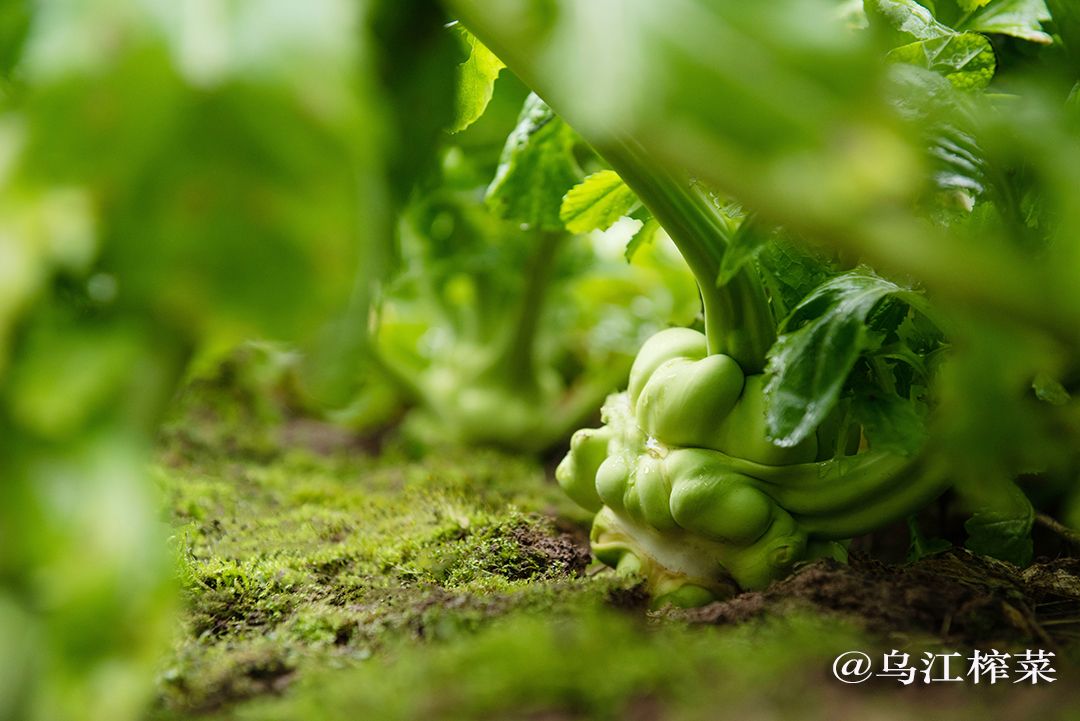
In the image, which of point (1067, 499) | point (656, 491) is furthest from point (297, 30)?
point (1067, 499)

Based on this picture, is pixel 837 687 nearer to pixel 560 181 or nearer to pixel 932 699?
pixel 932 699

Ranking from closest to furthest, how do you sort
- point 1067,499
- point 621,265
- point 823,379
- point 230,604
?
point 823,379 < point 230,604 < point 1067,499 < point 621,265

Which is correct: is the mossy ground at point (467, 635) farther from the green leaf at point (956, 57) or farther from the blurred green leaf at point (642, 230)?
the green leaf at point (956, 57)

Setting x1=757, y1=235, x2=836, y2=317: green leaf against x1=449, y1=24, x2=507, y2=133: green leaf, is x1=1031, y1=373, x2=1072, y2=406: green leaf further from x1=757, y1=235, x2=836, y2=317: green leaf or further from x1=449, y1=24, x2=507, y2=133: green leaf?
x1=449, y1=24, x2=507, y2=133: green leaf

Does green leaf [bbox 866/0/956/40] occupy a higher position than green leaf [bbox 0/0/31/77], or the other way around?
green leaf [bbox 0/0/31/77]

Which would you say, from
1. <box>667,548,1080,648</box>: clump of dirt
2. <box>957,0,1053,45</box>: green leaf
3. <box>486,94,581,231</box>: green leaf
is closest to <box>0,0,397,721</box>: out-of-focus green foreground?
<box>667,548,1080,648</box>: clump of dirt

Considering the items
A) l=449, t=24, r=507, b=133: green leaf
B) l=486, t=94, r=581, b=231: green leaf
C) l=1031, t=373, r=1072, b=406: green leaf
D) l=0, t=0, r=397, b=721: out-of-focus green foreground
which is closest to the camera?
l=0, t=0, r=397, b=721: out-of-focus green foreground

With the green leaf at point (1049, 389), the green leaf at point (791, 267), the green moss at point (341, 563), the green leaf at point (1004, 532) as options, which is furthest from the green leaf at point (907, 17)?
the green moss at point (341, 563)
